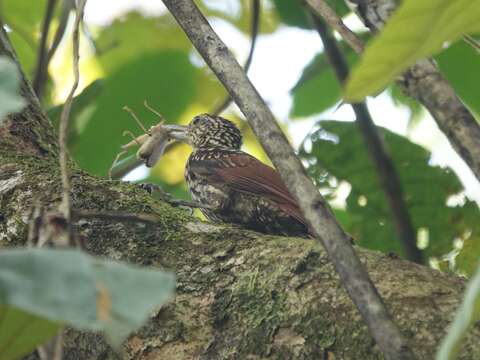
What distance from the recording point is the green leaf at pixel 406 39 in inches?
50.8

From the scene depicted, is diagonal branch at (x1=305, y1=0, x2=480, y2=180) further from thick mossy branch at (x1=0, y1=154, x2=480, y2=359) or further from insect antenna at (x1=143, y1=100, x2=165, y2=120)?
insect antenna at (x1=143, y1=100, x2=165, y2=120)

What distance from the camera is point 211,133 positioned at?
18.4 ft

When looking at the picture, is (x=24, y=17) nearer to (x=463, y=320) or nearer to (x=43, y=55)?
(x=43, y=55)

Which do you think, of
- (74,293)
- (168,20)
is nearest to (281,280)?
(74,293)

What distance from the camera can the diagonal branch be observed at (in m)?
1.68

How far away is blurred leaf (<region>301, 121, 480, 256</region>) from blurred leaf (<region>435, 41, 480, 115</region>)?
34cm

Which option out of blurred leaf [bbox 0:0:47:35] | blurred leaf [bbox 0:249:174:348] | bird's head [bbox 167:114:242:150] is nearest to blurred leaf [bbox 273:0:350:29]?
bird's head [bbox 167:114:242:150]

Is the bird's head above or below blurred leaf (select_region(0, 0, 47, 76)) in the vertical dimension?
below

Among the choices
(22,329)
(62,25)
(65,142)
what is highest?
(62,25)

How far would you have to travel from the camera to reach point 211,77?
581 cm

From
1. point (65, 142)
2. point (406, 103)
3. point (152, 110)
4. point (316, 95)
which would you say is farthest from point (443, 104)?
point (406, 103)

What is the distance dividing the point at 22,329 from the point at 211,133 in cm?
427

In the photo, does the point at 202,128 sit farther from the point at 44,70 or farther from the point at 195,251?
the point at 195,251

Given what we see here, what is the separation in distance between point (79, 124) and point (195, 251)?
6.13 ft
